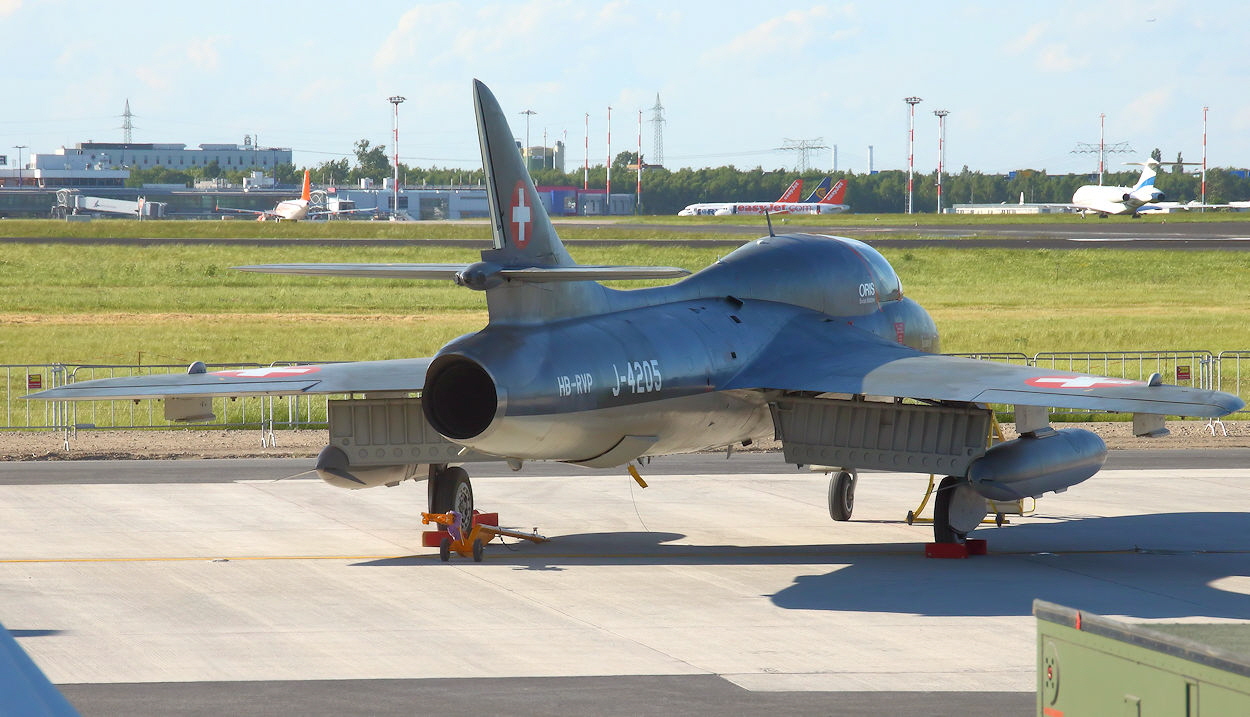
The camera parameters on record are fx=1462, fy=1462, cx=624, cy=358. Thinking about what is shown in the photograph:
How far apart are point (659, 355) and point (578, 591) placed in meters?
2.82

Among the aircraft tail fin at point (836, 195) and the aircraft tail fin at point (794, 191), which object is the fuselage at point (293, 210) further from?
the aircraft tail fin at point (836, 195)

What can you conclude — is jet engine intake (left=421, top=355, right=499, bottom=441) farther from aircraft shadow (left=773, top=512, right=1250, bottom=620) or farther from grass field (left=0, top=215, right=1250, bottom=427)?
grass field (left=0, top=215, right=1250, bottom=427)

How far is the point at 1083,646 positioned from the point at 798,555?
12.0 metres

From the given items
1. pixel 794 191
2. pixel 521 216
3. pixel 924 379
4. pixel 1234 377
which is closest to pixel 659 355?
pixel 521 216

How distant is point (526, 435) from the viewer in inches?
571

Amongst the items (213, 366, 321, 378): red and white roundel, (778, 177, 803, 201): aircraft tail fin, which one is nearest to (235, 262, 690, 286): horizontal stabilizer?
(213, 366, 321, 378): red and white roundel

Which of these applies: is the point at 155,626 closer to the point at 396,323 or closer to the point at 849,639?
the point at 849,639

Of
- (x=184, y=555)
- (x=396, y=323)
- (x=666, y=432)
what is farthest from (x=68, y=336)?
(x=666, y=432)

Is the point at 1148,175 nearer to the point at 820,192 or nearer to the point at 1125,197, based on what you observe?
the point at 1125,197

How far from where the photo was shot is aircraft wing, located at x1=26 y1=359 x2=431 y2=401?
16594mm

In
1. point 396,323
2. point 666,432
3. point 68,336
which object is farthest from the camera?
point 396,323

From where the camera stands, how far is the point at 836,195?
14225 centimetres

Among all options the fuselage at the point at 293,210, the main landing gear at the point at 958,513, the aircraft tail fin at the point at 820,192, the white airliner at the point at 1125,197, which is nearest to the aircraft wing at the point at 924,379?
the main landing gear at the point at 958,513

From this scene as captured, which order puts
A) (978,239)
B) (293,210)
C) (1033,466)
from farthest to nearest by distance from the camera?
1. (293,210)
2. (978,239)
3. (1033,466)
